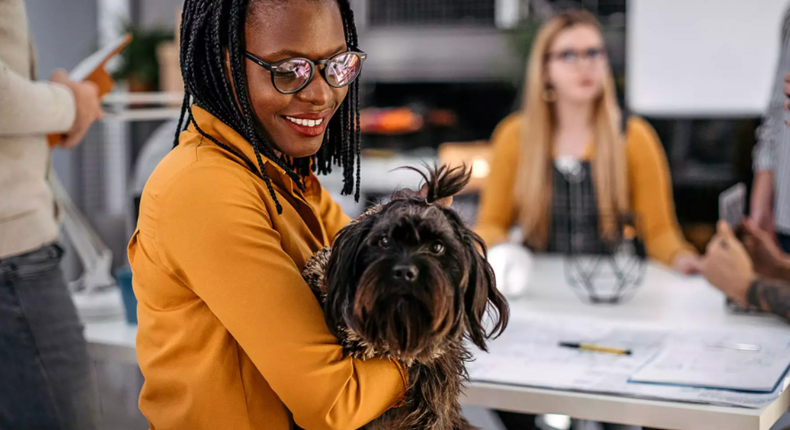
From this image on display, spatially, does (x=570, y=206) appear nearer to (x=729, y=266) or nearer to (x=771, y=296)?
(x=729, y=266)

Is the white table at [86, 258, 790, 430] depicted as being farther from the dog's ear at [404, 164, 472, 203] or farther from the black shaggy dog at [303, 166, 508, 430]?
the dog's ear at [404, 164, 472, 203]

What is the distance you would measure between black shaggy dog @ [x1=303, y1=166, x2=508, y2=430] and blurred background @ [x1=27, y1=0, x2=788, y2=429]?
7.44 ft

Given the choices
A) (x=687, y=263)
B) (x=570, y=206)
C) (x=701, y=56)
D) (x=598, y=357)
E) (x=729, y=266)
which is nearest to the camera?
(x=598, y=357)

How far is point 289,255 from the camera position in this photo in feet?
4.06

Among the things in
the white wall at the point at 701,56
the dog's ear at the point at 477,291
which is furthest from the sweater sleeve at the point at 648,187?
the dog's ear at the point at 477,291

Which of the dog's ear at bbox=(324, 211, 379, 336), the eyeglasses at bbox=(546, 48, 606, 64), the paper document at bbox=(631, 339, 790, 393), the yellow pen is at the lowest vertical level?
the yellow pen

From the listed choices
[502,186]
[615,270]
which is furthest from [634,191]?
[615,270]

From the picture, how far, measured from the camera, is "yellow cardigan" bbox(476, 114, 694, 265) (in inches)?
117

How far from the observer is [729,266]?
201 cm

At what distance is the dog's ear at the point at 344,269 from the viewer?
1.11m

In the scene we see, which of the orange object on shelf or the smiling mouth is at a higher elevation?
the smiling mouth

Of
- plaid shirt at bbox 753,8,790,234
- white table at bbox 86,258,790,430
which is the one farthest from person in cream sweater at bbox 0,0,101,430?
plaid shirt at bbox 753,8,790,234

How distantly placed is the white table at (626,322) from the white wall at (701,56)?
228 centimetres

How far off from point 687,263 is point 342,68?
1.77 metres
